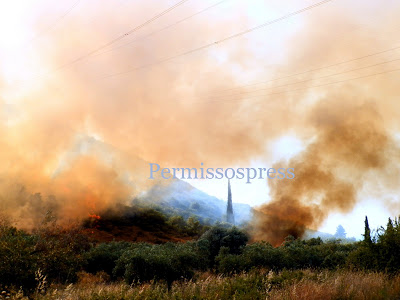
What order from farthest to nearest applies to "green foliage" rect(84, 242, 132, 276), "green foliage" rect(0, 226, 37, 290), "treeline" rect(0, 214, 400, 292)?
"green foliage" rect(84, 242, 132, 276) → "treeline" rect(0, 214, 400, 292) → "green foliage" rect(0, 226, 37, 290)

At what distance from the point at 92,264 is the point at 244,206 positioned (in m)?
71.3

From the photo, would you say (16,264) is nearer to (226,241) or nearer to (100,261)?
(100,261)

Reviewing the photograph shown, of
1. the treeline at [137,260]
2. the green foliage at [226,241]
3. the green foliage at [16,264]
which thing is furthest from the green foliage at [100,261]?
the green foliage at [16,264]

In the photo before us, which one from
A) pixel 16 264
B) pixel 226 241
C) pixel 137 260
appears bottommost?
pixel 226 241

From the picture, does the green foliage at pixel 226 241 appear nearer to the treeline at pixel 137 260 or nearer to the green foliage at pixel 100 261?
the treeline at pixel 137 260

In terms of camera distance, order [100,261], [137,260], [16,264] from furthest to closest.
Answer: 1. [100,261]
2. [137,260]
3. [16,264]

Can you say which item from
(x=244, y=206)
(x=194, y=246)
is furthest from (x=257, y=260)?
(x=244, y=206)

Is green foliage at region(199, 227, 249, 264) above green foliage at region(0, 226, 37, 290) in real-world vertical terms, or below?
below

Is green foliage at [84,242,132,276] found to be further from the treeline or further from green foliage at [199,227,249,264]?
green foliage at [199,227,249,264]

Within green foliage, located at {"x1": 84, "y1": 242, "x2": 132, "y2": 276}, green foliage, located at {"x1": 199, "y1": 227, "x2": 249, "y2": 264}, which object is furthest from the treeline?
green foliage, located at {"x1": 199, "y1": 227, "x2": 249, "y2": 264}

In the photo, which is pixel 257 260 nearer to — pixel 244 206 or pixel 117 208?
pixel 117 208

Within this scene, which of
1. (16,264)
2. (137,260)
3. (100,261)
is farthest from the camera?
(100,261)

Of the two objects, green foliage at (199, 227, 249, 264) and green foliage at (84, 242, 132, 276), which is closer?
green foliage at (84, 242, 132, 276)

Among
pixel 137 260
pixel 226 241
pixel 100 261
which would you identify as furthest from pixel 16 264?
pixel 226 241
